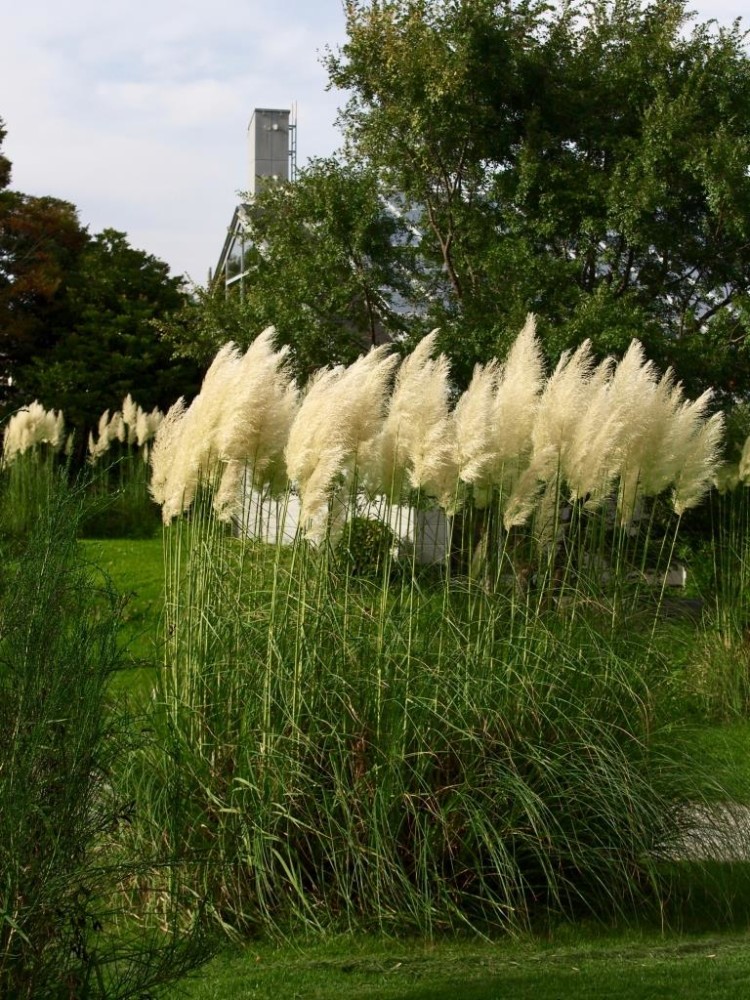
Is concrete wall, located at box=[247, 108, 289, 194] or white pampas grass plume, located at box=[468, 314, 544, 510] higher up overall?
concrete wall, located at box=[247, 108, 289, 194]

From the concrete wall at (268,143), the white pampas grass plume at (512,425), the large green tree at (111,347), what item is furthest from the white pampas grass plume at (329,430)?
the concrete wall at (268,143)

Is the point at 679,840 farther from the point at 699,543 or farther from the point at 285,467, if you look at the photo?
the point at 699,543

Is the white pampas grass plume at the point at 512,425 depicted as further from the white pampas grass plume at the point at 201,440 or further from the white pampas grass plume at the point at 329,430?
the white pampas grass plume at the point at 201,440

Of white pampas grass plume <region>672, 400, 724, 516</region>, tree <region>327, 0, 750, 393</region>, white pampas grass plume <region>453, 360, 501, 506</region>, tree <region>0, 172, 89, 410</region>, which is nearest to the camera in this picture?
white pampas grass plume <region>453, 360, 501, 506</region>

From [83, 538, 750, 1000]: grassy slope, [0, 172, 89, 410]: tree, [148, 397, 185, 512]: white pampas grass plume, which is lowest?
[83, 538, 750, 1000]: grassy slope

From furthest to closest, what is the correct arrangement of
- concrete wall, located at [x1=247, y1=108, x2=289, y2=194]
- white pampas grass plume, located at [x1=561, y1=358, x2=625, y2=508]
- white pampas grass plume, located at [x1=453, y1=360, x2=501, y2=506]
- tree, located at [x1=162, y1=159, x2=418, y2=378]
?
concrete wall, located at [x1=247, y1=108, x2=289, y2=194] < tree, located at [x1=162, y1=159, x2=418, y2=378] < white pampas grass plume, located at [x1=561, y1=358, x2=625, y2=508] < white pampas grass plume, located at [x1=453, y1=360, x2=501, y2=506]

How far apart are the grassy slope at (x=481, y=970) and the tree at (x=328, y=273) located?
430 inches

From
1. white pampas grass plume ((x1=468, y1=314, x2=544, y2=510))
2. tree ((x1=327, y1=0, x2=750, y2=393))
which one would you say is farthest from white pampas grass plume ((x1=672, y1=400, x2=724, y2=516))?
tree ((x1=327, y1=0, x2=750, y2=393))

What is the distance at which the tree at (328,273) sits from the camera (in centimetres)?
1570

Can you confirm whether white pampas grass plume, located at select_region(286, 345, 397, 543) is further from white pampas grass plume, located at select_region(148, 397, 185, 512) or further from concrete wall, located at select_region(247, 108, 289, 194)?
concrete wall, located at select_region(247, 108, 289, 194)

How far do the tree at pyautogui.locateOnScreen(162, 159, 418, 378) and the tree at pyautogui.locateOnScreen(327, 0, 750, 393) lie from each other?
0.55 meters

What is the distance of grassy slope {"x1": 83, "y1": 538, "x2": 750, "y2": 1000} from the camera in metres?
4.95

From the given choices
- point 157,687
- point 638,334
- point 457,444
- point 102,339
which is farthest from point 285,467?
point 102,339

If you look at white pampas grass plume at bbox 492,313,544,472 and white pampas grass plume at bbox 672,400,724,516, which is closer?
white pampas grass plume at bbox 492,313,544,472
